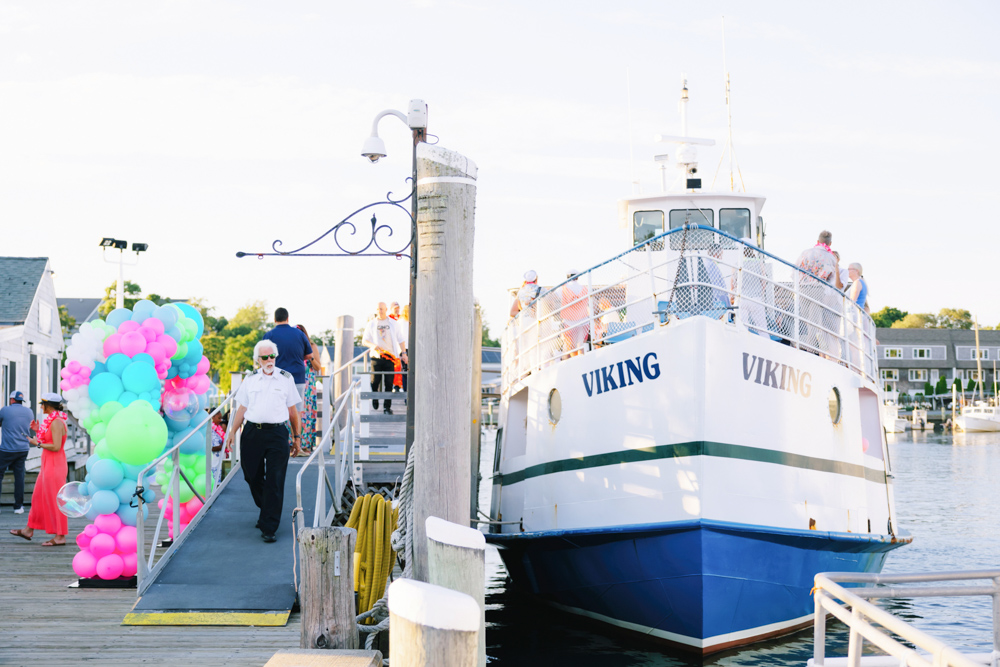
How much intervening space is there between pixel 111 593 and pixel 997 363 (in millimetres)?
106712

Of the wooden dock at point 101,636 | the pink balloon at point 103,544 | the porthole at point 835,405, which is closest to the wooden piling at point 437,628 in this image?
the wooden dock at point 101,636

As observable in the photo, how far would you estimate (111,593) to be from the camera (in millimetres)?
8789

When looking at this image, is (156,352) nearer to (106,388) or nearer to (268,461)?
Answer: (106,388)

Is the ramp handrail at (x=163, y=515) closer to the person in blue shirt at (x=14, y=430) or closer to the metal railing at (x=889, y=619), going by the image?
the person in blue shirt at (x=14, y=430)

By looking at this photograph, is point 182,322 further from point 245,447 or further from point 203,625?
point 203,625

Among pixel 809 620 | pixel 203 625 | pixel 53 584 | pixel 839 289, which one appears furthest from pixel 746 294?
pixel 53 584

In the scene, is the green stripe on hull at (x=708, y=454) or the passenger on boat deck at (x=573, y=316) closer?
the green stripe on hull at (x=708, y=454)

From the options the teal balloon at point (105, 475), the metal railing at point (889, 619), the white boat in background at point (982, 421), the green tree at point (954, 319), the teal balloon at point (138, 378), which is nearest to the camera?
the metal railing at point (889, 619)

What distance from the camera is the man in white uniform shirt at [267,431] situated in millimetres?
8867

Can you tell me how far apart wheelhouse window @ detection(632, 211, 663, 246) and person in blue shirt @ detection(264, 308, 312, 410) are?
4745mm

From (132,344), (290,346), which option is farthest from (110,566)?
(290,346)

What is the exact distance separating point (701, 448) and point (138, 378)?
19.4 feet

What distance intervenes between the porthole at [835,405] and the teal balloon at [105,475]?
727cm

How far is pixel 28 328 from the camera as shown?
25.3 m
